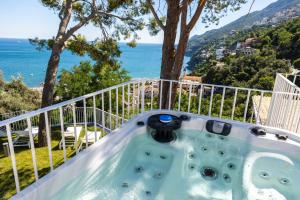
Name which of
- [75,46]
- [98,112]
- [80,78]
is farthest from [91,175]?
[80,78]

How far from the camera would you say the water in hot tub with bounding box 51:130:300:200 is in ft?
7.74

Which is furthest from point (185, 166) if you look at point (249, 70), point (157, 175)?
point (249, 70)

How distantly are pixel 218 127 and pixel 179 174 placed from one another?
40.5 inches

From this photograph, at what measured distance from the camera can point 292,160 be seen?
2.79 m

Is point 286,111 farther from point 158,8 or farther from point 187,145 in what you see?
point 158,8

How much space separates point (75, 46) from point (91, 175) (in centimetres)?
618

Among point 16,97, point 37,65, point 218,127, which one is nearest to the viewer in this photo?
point 218,127

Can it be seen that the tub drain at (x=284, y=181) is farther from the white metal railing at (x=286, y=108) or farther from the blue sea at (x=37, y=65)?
the blue sea at (x=37, y=65)

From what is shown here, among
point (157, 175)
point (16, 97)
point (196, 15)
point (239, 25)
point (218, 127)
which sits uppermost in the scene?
point (239, 25)

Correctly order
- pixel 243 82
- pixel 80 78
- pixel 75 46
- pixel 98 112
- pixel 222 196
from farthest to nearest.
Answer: pixel 243 82, pixel 80 78, pixel 98 112, pixel 75 46, pixel 222 196

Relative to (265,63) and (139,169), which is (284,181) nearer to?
(139,169)

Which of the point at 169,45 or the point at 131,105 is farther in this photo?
the point at 131,105

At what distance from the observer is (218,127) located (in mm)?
3354

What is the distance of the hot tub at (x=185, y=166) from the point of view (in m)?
2.30
